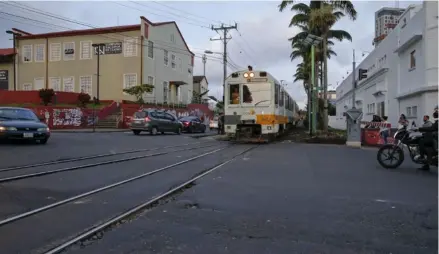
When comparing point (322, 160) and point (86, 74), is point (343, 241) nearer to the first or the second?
point (322, 160)

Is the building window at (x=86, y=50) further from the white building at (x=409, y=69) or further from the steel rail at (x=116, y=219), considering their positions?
the steel rail at (x=116, y=219)

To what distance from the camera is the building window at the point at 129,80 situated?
42.4m

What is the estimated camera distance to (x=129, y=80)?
42.8 m

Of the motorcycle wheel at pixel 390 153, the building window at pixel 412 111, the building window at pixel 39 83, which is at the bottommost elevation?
the motorcycle wheel at pixel 390 153

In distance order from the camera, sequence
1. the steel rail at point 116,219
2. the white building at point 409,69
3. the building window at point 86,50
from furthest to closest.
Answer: the building window at point 86,50 < the white building at point 409,69 < the steel rail at point 116,219

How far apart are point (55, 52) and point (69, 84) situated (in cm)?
401

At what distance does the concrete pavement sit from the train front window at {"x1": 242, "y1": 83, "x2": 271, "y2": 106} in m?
9.81

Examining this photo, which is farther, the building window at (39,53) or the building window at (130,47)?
the building window at (39,53)

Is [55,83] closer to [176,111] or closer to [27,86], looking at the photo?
[27,86]

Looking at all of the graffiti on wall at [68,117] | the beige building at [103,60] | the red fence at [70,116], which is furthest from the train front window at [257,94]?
the beige building at [103,60]

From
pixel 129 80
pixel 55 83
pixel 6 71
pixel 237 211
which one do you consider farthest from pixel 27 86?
pixel 237 211

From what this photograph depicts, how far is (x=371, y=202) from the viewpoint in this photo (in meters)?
6.72

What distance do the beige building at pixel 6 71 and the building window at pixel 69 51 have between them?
7.15 meters

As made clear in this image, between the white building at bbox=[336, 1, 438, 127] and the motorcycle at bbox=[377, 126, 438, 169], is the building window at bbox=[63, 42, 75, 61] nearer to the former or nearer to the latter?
the white building at bbox=[336, 1, 438, 127]
